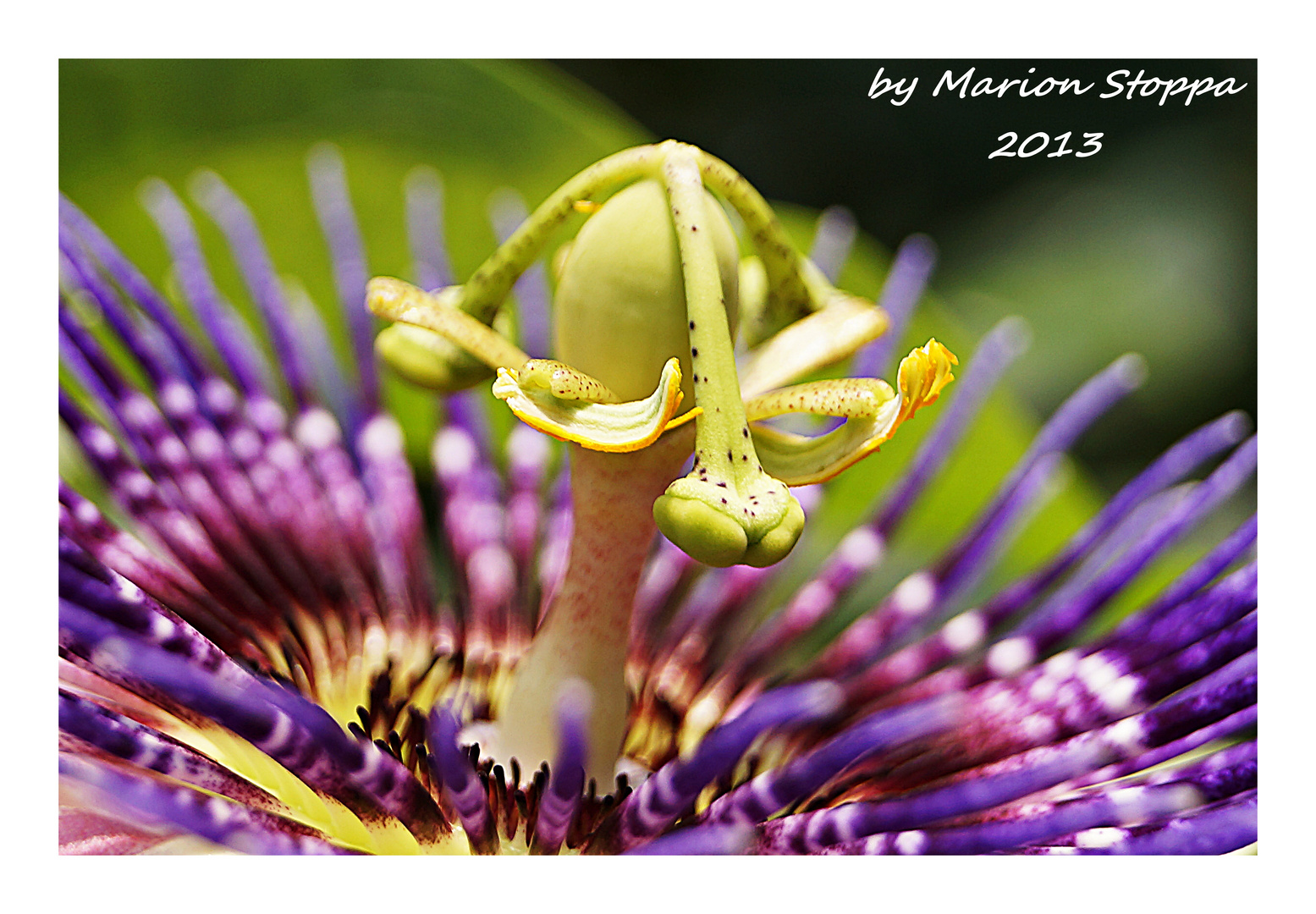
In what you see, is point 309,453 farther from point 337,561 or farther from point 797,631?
point 797,631

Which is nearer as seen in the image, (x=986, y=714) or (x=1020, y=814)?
(x=1020, y=814)

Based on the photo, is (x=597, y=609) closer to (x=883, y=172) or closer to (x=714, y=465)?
(x=714, y=465)

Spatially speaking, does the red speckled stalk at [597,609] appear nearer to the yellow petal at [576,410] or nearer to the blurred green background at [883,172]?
the yellow petal at [576,410]

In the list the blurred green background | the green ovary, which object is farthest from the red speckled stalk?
the blurred green background

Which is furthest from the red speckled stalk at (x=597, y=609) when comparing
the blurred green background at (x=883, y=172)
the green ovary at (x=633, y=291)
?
the blurred green background at (x=883, y=172)

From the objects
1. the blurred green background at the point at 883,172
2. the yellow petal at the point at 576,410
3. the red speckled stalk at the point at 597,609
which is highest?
the blurred green background at the point at 883,172

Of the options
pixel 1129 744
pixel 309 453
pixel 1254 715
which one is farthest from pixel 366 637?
pixel 1254 715
